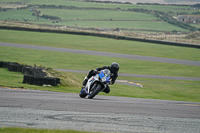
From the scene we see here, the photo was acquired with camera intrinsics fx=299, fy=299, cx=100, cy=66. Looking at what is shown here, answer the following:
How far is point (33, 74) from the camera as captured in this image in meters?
19.7

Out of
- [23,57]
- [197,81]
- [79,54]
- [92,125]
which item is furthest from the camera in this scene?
[79,54]

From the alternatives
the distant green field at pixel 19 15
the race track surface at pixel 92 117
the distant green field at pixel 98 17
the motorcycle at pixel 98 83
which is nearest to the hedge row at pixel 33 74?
the motorcycle at pixel 98 83

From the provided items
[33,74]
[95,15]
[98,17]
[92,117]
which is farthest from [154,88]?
[95,15]

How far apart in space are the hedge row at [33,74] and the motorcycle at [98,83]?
7.02 meters

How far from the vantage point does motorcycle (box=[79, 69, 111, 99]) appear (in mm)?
10845

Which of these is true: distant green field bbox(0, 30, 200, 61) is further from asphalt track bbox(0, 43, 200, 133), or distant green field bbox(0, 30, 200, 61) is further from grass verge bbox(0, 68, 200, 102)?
asphalt track bbox(0, 43, 200, 133)

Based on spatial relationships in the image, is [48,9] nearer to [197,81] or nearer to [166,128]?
[197,81]

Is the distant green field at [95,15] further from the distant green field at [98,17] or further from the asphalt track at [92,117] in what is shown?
the asphalt track at [92,117]

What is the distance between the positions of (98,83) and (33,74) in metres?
9.74

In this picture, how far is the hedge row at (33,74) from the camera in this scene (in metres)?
17.5

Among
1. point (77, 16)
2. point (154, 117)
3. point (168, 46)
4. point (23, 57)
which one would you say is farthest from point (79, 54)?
point (77, 16)

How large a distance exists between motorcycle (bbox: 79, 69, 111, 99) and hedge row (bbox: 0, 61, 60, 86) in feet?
23.0

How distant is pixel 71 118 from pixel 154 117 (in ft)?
7.66

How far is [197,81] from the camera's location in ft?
84.9
